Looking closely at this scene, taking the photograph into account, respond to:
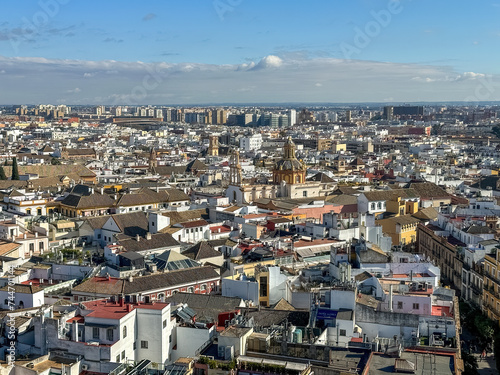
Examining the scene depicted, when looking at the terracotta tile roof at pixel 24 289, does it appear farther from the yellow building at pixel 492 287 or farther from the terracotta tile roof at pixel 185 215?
the yellow building at pixel 492 287

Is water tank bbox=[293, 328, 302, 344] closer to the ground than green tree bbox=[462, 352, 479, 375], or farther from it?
farther from it

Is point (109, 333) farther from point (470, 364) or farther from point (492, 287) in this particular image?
point (492, 287)

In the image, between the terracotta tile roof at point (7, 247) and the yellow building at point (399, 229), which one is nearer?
the terracotta tile roof at point (7, 247)

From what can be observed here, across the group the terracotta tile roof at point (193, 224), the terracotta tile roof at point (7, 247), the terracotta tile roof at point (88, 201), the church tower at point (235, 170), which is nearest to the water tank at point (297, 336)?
the terracotta tile roof at point (7, 247)

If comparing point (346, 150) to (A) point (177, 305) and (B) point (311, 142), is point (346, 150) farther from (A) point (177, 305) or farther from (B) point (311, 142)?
(A) point (177, 305)

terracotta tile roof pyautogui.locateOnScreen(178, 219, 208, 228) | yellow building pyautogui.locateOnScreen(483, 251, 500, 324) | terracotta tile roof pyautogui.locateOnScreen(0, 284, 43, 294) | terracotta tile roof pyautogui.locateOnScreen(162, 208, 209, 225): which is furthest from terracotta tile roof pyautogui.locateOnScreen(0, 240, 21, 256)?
yellow building pyautogui.locateOnScreen(483, 251, 500, 324)

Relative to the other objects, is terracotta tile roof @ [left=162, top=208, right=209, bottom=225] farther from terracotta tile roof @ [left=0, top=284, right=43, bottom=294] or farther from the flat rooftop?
the flat rooftop
